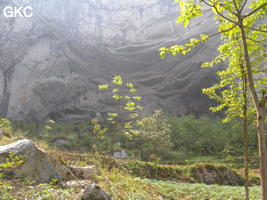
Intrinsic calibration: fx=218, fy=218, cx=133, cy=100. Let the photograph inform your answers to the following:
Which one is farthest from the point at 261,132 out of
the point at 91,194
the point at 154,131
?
the point at 154,131

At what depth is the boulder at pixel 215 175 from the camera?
15.7 metres

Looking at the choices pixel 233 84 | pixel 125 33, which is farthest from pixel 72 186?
pixel 125 33

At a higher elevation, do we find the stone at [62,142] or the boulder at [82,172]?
the boulder at [82,172]

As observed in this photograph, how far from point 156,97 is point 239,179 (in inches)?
1622

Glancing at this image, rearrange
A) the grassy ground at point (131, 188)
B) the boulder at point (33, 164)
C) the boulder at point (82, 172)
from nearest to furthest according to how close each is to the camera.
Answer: the grassy ground at point (131, 188) < the boulder at point (33, 164) < the boulder at point (82, 172)

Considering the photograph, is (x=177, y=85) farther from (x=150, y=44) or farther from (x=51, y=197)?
(x=51, y=197)

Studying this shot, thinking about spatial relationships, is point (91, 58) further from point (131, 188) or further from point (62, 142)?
point (131, 188)

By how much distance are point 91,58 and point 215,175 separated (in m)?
46.3

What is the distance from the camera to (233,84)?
205 inches

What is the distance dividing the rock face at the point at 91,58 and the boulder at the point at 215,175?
38.8 meters

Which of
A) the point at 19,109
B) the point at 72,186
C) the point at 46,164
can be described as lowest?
the point at 72,186

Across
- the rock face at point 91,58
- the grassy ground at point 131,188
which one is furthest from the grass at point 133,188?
the rock face at point 91,58

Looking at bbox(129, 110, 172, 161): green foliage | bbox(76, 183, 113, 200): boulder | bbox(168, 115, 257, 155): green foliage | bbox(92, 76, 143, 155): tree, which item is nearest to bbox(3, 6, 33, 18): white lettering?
bbox(168, 115, 257, 155): green foliage

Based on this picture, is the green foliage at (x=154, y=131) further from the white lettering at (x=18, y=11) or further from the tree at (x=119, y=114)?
the white lettering at (x=18, y=11)
